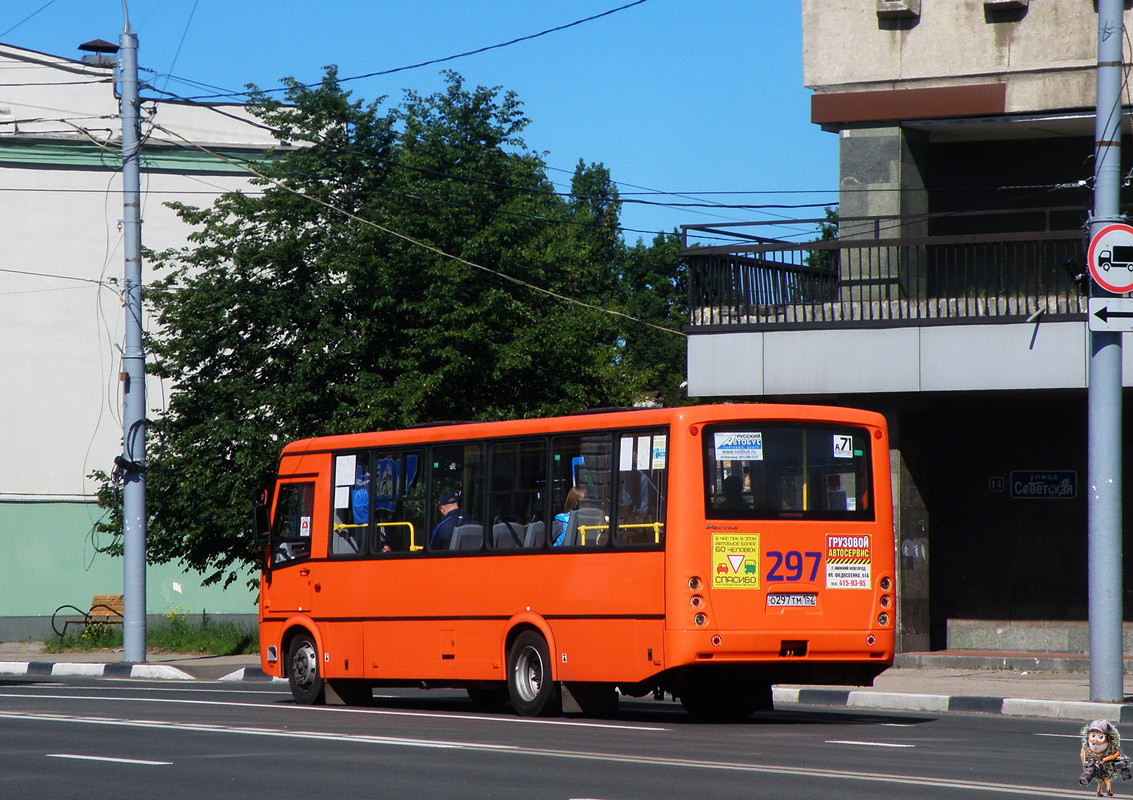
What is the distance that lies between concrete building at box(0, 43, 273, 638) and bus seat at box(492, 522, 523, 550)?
2459 centimetres

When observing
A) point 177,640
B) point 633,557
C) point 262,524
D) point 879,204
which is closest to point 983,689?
point 633,557

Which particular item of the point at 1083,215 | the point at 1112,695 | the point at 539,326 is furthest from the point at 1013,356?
the point at 539,326

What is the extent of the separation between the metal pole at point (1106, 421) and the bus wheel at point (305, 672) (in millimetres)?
7984

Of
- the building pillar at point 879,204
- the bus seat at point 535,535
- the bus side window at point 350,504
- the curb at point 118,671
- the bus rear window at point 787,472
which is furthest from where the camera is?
the curb at point 118,671

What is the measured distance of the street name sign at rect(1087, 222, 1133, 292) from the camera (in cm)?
1647

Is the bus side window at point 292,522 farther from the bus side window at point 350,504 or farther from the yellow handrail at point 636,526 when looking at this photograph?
the yellow handrail at point 636,526

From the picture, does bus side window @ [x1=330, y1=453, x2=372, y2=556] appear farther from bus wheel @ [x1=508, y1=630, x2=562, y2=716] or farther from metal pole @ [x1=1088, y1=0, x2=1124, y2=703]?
metal pole @ [x1=1088, y1=0, x2=1124, y2=703]

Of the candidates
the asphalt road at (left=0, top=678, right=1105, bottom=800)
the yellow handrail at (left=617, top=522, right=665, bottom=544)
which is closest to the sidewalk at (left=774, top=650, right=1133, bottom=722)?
the asphalt road at (left=0, top=678, right=1105, bottom=800)

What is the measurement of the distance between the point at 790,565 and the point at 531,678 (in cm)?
275

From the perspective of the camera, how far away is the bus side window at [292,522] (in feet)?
59.5

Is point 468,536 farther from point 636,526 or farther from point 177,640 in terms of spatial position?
point 177,640

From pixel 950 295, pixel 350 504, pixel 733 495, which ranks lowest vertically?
pixel 350 504

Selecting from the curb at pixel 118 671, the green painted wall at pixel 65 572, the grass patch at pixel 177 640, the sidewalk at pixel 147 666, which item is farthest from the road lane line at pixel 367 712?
the green painted wall at pixel 65 572

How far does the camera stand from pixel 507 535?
15.5 metres
